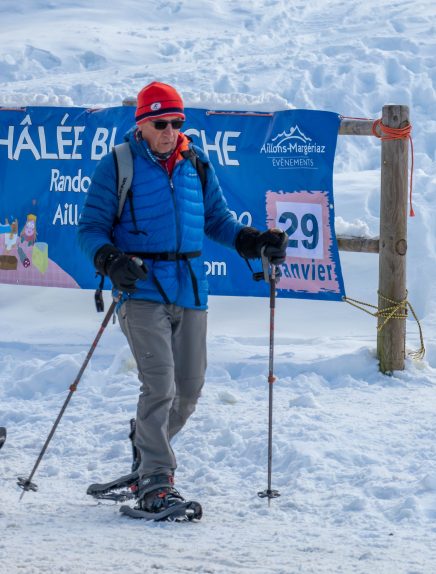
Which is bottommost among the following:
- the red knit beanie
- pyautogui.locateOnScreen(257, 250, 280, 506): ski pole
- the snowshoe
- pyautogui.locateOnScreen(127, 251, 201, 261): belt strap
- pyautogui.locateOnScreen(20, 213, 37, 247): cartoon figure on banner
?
the snowshoe

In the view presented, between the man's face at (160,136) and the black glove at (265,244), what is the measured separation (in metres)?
0.63

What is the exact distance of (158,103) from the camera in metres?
4.88

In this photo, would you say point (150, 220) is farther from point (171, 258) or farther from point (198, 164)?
point (198, 164)

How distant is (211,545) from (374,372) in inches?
122

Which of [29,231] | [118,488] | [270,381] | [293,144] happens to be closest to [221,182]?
[293,144]

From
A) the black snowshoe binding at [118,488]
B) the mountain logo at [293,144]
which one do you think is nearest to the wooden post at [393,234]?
the mountain logo at [293,144]

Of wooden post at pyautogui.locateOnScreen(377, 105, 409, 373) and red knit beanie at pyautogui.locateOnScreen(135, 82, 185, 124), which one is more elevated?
red knit beanie at pyautogui.locateOnScreen(135, 82, 185, 124)

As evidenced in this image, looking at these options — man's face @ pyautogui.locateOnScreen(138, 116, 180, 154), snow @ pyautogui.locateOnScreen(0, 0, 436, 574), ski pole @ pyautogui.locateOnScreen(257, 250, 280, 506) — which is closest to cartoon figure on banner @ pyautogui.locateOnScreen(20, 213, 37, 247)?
snow @ pyautogui.locateOnScreen(0, 0, 436, 574)

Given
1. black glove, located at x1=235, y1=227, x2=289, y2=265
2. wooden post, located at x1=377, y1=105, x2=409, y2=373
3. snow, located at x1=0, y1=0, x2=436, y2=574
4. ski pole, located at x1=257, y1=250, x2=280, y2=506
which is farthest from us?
wooden post, located at x1=377, y1=105, x2=409, y2=373

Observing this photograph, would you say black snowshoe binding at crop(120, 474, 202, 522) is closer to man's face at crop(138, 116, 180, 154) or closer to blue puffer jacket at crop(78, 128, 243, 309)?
blue puffer jacket at crop(78, 128, 243, 309)

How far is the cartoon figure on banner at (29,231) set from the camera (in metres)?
8.02

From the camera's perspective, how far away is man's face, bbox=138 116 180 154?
491cm

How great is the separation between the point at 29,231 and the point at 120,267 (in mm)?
3520

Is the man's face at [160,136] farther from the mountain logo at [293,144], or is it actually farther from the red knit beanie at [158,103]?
the mountain logo at [293,144]
